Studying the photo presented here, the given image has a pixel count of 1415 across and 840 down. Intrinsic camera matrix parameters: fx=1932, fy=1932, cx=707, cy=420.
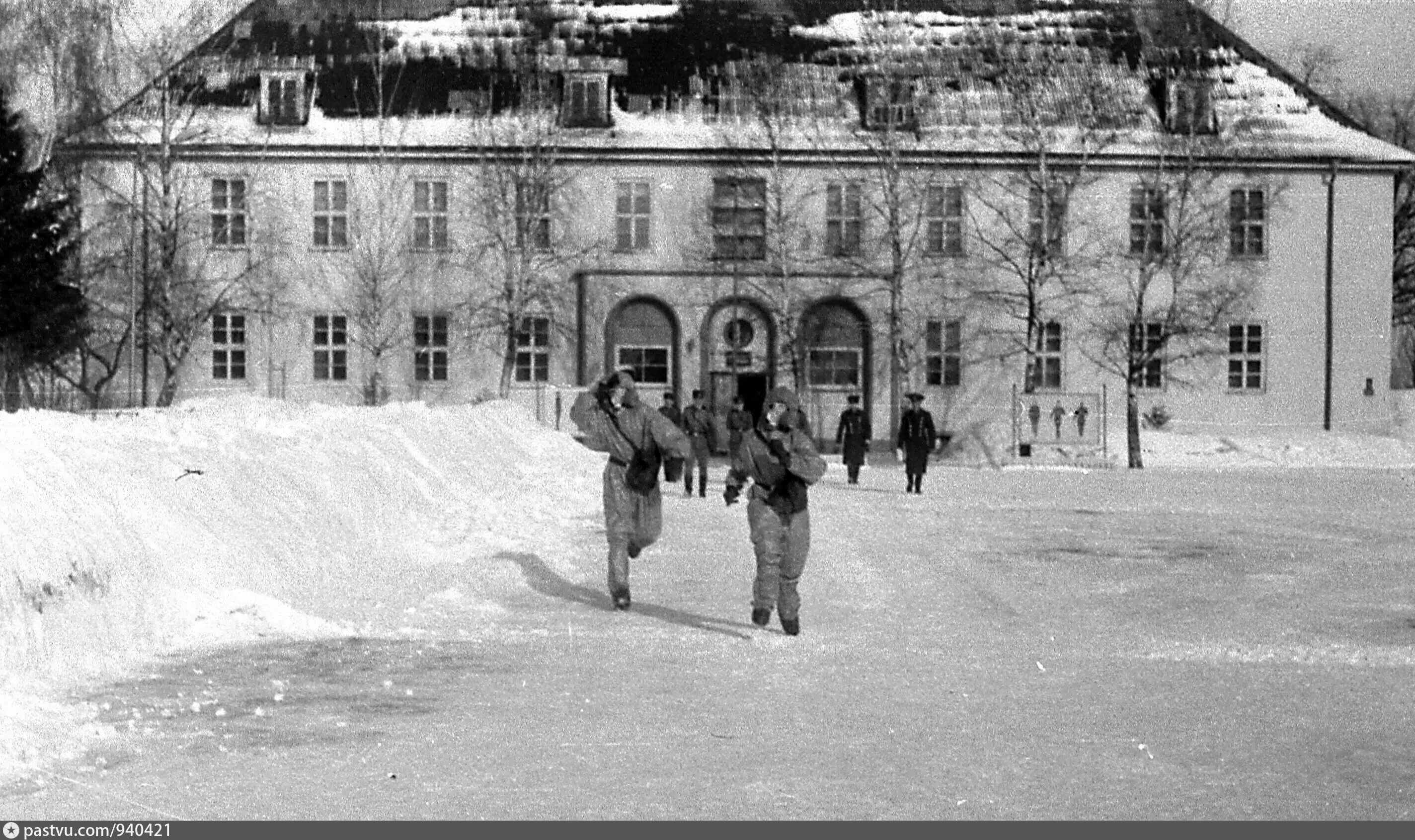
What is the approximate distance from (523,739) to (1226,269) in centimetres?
4744

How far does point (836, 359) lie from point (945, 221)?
491 centimetres

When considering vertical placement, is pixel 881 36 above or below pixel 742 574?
above

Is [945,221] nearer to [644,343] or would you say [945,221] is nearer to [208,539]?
[644,343]

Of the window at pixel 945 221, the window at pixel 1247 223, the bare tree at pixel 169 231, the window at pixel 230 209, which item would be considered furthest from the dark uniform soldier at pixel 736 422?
the window at pixel 1247 223

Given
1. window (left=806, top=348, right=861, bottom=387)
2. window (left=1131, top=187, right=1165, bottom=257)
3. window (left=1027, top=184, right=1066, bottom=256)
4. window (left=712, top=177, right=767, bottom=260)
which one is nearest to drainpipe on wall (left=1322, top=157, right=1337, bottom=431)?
window (left=1131, top=187, right=1165, bottom=257)

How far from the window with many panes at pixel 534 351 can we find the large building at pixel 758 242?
0.26 ft

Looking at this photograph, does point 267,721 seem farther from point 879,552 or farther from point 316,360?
point 316,360

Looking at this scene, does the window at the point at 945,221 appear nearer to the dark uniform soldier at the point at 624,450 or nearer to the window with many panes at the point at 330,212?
the window with many panes at the point at 330,212

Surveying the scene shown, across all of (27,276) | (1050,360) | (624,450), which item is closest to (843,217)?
(1050,360)

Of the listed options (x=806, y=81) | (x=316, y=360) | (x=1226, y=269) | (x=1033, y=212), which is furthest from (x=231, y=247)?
(x=1226, y=269)

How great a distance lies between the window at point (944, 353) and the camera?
178 feet

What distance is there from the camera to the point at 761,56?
56.4m
